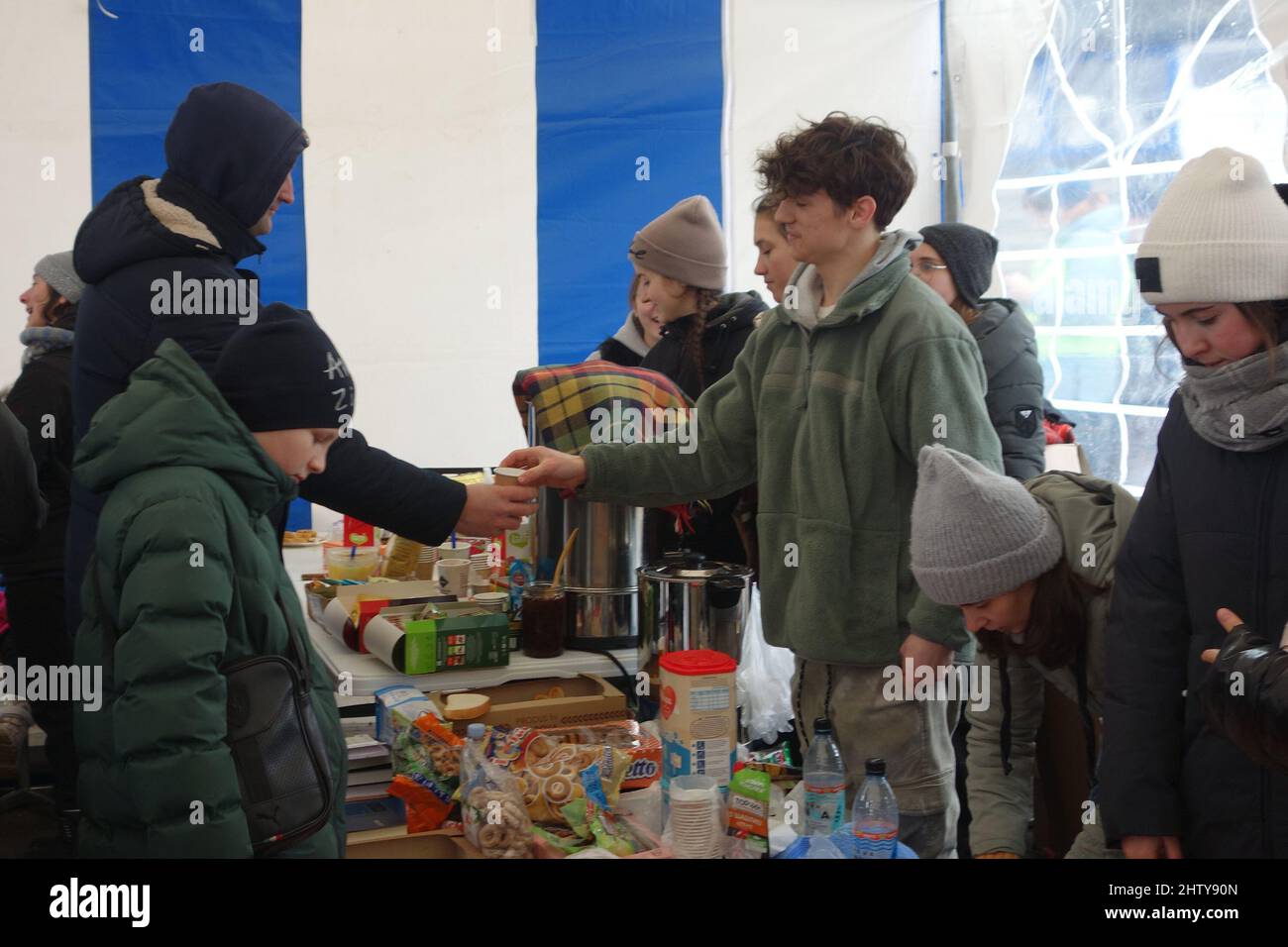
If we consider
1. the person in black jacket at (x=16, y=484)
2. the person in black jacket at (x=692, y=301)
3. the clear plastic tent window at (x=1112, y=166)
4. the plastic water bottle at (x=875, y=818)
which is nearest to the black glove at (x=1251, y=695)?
the plastic water bottle at (x=875, y=818)

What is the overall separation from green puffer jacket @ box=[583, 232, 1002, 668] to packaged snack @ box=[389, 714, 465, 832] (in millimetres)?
633

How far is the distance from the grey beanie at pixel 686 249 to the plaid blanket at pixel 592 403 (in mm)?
695

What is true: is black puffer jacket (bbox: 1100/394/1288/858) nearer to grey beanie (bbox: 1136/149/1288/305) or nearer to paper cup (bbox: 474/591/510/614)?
grey beanie (bbox: 1136/149/1288/305)

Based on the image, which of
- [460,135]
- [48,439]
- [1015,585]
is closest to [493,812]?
[1015,585]

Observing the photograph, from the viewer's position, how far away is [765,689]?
3.21m

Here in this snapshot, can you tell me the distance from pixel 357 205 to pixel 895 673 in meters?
3.77

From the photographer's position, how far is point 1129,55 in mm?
4359

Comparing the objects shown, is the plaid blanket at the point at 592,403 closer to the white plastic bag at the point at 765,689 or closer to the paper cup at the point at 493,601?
the paper cup at the point at 493,601

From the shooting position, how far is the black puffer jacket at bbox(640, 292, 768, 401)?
3.22 m

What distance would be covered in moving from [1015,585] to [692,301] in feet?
5.85

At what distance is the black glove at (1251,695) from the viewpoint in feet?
4.33

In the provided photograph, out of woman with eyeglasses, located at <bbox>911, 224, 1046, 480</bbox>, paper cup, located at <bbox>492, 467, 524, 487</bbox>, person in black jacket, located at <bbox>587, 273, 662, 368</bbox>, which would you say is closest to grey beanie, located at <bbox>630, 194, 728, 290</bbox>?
person in black jacket, located at <bbox>587, 273, 662, 368</bbox>

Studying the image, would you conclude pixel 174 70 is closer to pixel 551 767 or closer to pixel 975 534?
pixel 551 767
